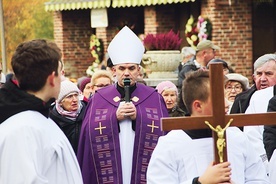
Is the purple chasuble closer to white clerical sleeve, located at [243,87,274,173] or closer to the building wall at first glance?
white clerical sleeve, located at [243,87,274,173]

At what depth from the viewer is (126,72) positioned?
26.5 ft

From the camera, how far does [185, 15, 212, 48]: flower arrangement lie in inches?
798

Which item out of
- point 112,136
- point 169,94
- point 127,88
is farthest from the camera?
point 169,94

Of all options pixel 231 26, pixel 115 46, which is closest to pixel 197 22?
pixel 231 26

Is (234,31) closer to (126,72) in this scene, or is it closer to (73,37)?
(73,37)

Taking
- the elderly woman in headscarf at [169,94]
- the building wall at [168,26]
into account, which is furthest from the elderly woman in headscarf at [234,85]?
the building wall at [168,26]

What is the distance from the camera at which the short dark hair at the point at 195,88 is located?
18.0 feet

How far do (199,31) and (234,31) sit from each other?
2.50 feet

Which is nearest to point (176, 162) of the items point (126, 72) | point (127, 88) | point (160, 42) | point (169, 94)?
point (127, 88)

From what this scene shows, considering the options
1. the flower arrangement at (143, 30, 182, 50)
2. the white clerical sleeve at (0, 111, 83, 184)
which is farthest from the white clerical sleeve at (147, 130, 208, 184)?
the flower arrangement at (143, 30, 182, 50)

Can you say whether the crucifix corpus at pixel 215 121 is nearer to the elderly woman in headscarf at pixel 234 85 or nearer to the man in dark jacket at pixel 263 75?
the man in dark jacket at pixel 263 75

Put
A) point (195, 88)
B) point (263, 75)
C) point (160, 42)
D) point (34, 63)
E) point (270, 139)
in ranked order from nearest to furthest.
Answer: point (34, 63)
point (195, 88)
point (270, 139)
point (263, 75)
point (160, 42)

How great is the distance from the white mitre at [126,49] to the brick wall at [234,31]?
11.6 metres

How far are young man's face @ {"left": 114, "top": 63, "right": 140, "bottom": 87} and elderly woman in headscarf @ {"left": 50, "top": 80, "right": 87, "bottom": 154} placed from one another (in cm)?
83
